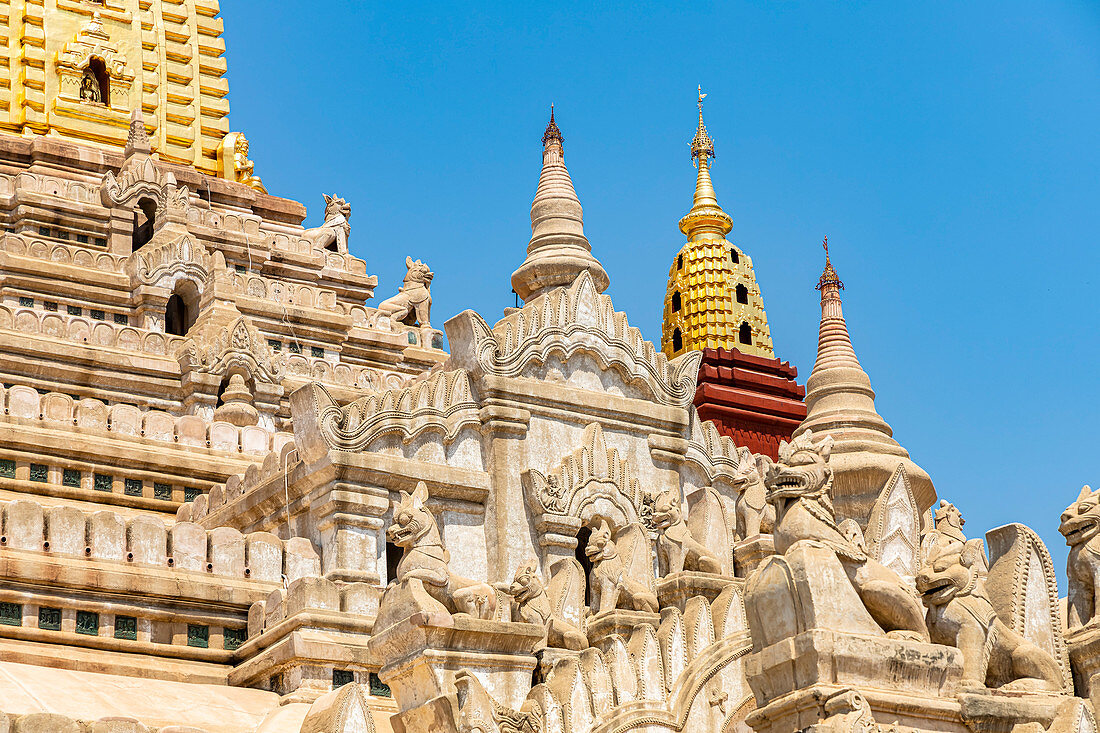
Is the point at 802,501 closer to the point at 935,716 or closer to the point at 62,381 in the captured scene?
the point at 935,716

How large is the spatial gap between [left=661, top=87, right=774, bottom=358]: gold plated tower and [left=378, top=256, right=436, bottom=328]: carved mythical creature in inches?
1040

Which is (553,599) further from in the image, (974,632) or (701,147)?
(701,147)

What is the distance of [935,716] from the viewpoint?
1503cm

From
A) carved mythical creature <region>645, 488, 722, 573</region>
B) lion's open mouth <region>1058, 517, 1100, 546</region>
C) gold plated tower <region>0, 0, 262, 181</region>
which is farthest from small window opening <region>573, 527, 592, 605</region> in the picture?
gold plated tower <region>0, 0, 262, 181</region>

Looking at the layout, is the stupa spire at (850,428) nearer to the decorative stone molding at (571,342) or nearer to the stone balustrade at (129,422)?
the decorative stone molding at (571,342)

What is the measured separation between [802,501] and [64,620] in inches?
471

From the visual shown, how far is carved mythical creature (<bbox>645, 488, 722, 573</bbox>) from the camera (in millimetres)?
24891

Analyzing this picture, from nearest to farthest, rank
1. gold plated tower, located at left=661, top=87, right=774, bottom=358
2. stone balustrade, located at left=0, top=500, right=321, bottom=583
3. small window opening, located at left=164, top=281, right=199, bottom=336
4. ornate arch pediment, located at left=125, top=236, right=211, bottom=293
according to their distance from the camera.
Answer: stone balustrade, located at left=0, top=500, right=321, bottom=583
ornate arch pediment, located at left=125, top=236, right=211, bottom=293
small window opening, located at left=164, top=281, right=199, bottom=336
gold plated tower, located at left=661, top=87, right=774, bottom=358

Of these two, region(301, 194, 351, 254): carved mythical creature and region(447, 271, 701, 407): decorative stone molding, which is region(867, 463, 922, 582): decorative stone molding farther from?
region(301, 194, 351, 254): carved mythical creature

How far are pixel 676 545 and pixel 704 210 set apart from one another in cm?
5116

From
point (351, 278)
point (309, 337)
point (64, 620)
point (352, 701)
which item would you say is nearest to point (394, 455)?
point (64, 620)

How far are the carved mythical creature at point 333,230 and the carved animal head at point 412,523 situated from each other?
2559cm

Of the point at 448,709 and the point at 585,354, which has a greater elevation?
the point at 585,354

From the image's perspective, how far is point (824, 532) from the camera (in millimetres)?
15414
